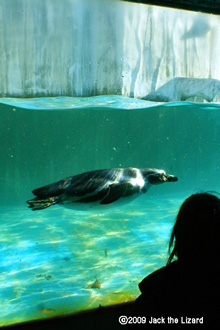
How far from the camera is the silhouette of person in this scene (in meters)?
1.47

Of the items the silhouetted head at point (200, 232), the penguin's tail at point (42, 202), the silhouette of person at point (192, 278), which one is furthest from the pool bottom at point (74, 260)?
the silhouetted head at point (200, 232)

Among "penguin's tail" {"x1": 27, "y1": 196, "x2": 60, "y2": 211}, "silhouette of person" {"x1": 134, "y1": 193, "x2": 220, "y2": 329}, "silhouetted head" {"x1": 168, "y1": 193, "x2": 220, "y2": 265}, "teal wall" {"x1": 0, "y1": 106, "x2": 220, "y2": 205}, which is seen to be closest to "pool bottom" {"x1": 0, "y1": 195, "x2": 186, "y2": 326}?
"penguin's tail" {"x1": 27, "y1": 196, "x2": 60, "y2": 211}

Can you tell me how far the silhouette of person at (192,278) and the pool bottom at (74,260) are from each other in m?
1.58

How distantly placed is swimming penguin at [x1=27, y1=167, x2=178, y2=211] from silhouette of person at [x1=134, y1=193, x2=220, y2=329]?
121 inches

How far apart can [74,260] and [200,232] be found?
4297mm

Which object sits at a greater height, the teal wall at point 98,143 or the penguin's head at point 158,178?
the penguin's head at point 158,178

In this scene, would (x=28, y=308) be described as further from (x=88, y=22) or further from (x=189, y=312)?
(x=88, y=22)

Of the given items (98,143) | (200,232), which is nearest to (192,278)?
(200,232)

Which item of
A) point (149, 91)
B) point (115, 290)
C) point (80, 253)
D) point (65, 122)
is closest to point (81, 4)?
point (149, 91)

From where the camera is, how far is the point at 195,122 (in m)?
38.1

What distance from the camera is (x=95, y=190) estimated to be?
15.8ft

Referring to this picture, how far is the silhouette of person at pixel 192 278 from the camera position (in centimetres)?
147

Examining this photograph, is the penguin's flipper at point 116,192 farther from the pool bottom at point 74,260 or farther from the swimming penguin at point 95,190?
the pool bottom at point 74,260

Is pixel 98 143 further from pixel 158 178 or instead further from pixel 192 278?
pixel 192 278
